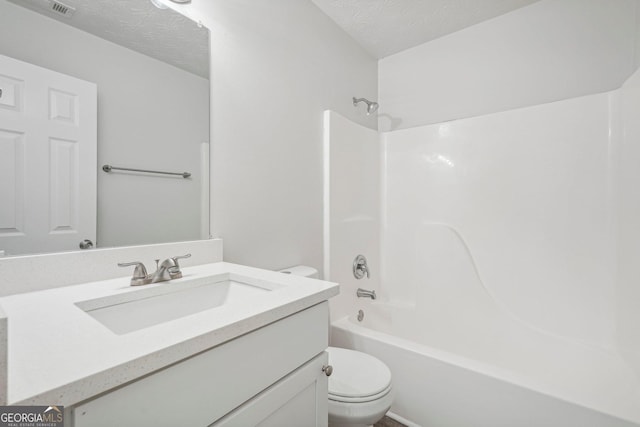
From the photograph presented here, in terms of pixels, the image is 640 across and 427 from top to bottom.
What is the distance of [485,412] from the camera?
1.20 meters

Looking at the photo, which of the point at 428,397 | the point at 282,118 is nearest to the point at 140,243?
the point at 282,118

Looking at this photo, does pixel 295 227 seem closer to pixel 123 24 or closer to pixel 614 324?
pixel 123 24

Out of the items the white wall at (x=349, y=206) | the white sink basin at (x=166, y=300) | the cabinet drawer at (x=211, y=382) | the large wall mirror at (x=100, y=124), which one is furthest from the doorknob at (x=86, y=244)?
the white wall at (x=349, y=206)

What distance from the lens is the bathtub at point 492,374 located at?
3.45 ft

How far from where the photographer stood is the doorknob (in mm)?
915

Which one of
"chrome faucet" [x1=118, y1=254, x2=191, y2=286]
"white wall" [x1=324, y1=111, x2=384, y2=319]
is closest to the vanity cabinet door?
"chrome faucet" [x1=118, y1=254, x2=191, y2=286]

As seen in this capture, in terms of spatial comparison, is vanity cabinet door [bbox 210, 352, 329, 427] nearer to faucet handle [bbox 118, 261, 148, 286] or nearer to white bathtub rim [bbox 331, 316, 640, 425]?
faucet handle [bbox 118, 261, 148, 286]

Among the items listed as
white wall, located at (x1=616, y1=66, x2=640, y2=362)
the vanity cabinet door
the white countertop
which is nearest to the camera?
the white countertop

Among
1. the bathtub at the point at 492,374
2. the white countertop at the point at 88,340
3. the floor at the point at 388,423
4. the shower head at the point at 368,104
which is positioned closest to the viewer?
the white countertop at the point at 88,340

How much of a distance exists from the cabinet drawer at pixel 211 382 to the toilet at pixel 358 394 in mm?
394

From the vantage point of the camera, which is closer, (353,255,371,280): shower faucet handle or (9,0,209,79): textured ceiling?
(9,0,209,79): textured ceiling

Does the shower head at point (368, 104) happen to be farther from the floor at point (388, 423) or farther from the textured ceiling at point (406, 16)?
the floor at point (388, 423)

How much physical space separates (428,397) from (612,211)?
1357mm

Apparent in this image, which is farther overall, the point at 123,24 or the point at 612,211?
the point at 612,211
